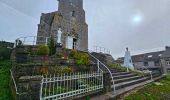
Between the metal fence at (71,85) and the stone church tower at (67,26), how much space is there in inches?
529

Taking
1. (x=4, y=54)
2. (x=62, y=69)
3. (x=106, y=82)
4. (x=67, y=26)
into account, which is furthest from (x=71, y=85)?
(x=67, y=26)

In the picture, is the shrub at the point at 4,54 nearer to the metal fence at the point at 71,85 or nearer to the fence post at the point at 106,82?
the metal fence at the point at 71,85

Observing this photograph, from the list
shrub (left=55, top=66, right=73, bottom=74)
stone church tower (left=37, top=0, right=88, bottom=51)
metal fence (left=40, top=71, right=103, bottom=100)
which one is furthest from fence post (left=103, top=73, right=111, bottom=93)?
stone church tower (left=37, top=0, right=88, bottom=51)

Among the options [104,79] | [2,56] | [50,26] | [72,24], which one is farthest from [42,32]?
[104,79]

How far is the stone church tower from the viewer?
20.2 meters

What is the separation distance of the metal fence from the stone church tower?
13.4m

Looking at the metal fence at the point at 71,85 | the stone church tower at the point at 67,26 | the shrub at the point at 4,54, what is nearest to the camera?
the metal fence at the point at 71,85

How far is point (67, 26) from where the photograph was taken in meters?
21.2

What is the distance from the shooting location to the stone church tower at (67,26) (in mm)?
20156

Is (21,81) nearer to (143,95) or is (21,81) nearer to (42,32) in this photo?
(143,95)

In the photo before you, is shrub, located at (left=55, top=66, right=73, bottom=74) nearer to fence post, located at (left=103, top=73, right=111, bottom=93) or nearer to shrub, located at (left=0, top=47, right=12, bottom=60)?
fence post, located at (left=103, top=73, right=111, bottom=93)

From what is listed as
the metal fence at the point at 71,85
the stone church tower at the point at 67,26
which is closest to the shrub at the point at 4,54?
the stone church tower at the point at 67,26

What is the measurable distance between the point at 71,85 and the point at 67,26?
16.1m

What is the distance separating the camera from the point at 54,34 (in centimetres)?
1978
